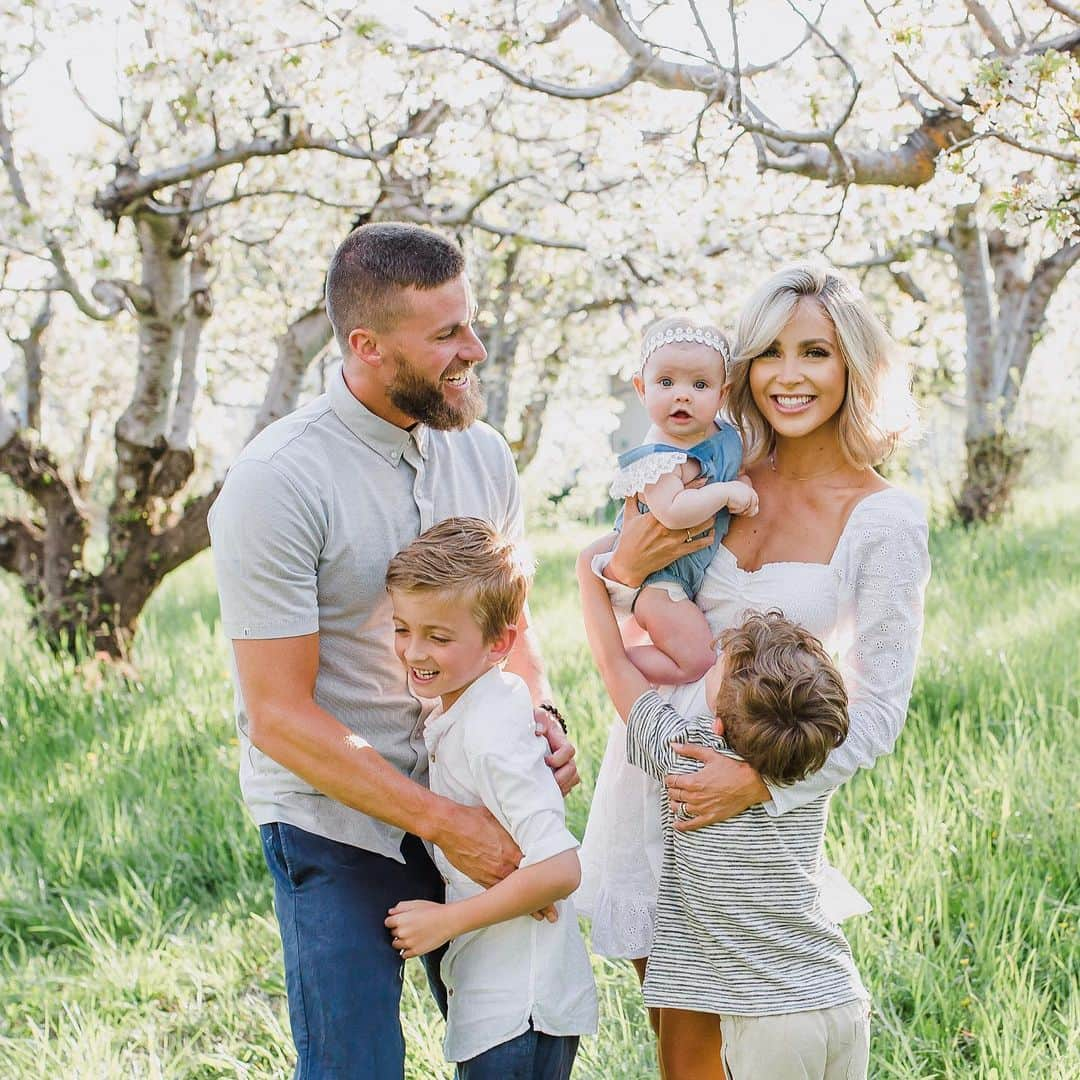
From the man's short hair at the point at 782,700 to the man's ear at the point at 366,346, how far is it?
0.96 meters

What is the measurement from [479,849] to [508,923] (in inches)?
7.0

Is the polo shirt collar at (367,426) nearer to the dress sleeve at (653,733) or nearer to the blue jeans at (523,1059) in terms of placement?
the dress sleeve at (653,733)

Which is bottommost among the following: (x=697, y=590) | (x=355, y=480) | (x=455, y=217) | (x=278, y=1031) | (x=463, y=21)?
(x=278, y=1031)

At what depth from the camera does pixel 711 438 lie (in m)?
2.74

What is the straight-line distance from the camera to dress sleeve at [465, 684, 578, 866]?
7.59 feet

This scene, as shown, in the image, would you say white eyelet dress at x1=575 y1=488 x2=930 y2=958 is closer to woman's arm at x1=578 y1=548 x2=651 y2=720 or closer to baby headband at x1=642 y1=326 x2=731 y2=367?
woman's arm at x1=578 y1=548 x2=651 y2=720

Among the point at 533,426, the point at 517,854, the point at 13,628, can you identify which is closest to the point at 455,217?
the point at 13,628

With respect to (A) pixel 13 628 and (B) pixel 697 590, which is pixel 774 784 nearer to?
(B) pixel 697 590

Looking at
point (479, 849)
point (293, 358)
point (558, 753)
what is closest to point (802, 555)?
point (558, 753)

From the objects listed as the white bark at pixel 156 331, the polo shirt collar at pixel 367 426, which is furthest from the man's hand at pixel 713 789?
the white bark at pixel 156 331

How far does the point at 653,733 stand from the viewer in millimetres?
2430

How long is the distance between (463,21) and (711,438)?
3349 mm

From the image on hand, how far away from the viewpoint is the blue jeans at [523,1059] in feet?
7.57

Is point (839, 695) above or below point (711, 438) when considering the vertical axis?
below
